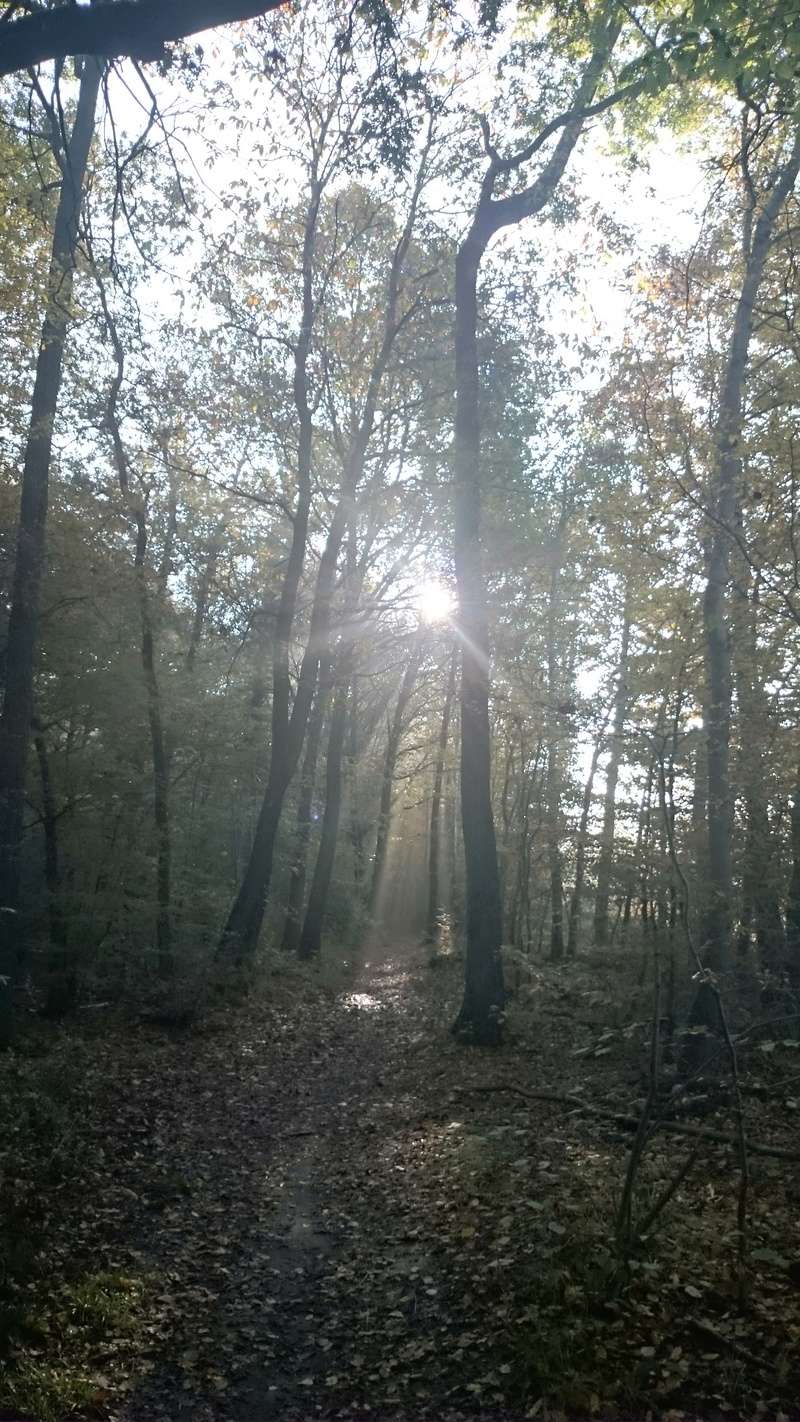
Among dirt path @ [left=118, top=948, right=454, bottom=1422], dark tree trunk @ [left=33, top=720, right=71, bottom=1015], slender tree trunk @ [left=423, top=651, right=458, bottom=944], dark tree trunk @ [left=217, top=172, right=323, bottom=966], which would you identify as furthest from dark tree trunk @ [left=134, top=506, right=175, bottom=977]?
slender tree trunk @ [left=423, top=651, right=458, bottom=944]

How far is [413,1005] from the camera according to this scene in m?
17.9

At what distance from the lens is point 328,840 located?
23.1 metres

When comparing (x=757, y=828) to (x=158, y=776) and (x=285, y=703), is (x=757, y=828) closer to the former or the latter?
(x=158, y=776)

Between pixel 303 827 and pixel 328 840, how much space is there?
1769 millimetres

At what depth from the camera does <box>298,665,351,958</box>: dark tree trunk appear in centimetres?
2257

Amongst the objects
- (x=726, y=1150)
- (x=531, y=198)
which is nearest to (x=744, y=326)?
(x=531, y=198)

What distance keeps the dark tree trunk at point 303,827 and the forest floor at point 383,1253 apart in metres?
12.5

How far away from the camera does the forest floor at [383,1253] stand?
4.61 metres

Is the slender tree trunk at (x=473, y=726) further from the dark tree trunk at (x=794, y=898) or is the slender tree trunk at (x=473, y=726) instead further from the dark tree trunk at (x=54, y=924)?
the dark tree trunk at (x=54, y=924)

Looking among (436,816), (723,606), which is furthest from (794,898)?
(436,816)

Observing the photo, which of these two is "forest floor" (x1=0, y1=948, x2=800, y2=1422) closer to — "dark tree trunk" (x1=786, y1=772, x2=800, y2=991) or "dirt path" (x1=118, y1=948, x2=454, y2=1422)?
"dirt path" (x1=118, y1=948, x2=454, y2=1422)

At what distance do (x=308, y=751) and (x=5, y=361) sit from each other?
14707 mm

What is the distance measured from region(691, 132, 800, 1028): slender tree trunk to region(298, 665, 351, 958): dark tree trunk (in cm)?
1268

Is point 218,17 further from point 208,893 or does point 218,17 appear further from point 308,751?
point 308,751
